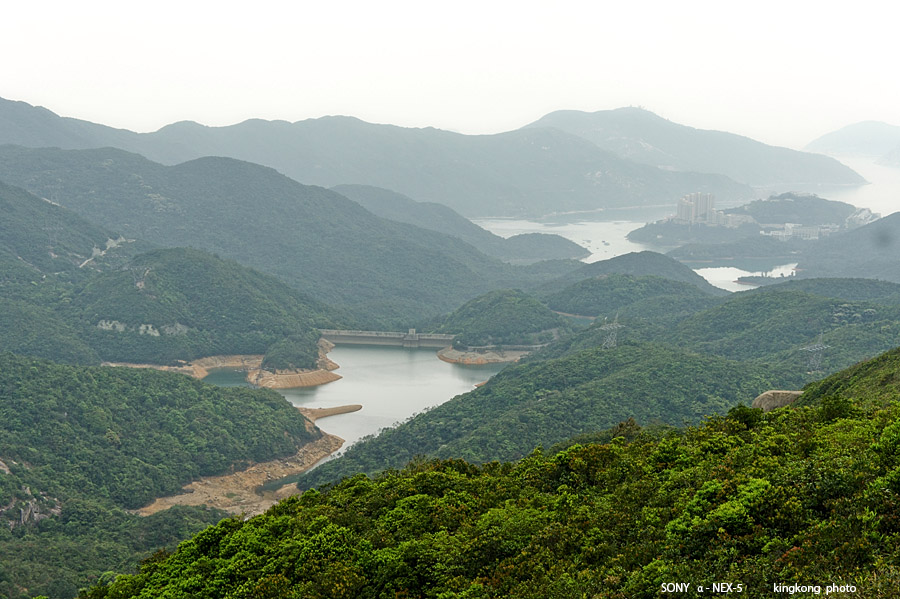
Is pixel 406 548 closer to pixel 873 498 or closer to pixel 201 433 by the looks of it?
pixel 873 498

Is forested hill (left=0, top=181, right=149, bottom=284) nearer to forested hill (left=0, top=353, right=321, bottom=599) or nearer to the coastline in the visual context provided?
forested hill (left=0, top=353, right=321, bottom=599)

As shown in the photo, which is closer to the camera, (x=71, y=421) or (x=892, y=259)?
(x=71, y=421)

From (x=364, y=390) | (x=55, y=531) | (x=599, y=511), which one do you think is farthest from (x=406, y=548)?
(x=364, y=390)

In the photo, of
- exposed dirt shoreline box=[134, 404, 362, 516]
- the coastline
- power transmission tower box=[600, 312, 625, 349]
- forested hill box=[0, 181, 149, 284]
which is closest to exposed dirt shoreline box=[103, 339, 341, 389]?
exposed dirt shoreline box=[134, 404, 362, 516]

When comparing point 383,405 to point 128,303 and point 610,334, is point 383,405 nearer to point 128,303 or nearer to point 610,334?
point 610,334

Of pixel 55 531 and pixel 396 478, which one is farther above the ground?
pixel 396 478

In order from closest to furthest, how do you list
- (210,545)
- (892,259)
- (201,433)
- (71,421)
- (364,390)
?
(210,545)
(71,421)
(201,433)
(364,390)
(892,259)
